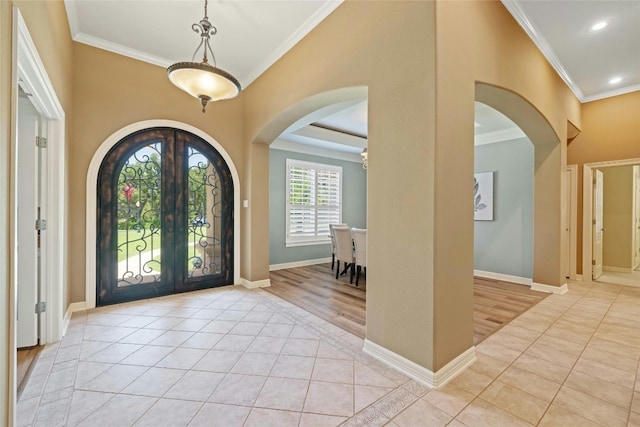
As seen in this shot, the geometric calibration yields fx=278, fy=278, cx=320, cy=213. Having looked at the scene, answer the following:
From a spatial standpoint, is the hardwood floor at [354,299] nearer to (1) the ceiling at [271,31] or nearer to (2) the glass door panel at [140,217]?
(2) the glass door panel at [140,217]

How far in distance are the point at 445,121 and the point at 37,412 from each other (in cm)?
319

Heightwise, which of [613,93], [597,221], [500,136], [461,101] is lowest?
[597,221]

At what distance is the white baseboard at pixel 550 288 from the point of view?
13.6 feet

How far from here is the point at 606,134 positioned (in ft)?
15.3

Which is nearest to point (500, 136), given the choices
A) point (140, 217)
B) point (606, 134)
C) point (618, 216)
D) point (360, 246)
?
point (606, 134)

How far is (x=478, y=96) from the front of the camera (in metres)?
2.74

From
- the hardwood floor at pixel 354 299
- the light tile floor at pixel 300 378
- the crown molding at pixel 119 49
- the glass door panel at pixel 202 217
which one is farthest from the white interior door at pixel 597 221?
the crown molding at pixel 119 49

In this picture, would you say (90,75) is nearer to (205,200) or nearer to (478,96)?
(205,200)

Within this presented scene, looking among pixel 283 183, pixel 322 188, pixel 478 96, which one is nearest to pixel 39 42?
pixel 478 96

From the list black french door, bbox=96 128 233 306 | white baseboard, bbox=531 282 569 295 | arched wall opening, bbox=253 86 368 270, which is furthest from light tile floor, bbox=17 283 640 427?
arched wall opening, bbox=253 86 368 270

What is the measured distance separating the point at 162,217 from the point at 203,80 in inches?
87.7

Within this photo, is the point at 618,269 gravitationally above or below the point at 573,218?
below

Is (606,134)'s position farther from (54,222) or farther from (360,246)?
(54,222)

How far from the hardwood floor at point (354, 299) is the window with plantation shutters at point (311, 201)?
50.7 inches
